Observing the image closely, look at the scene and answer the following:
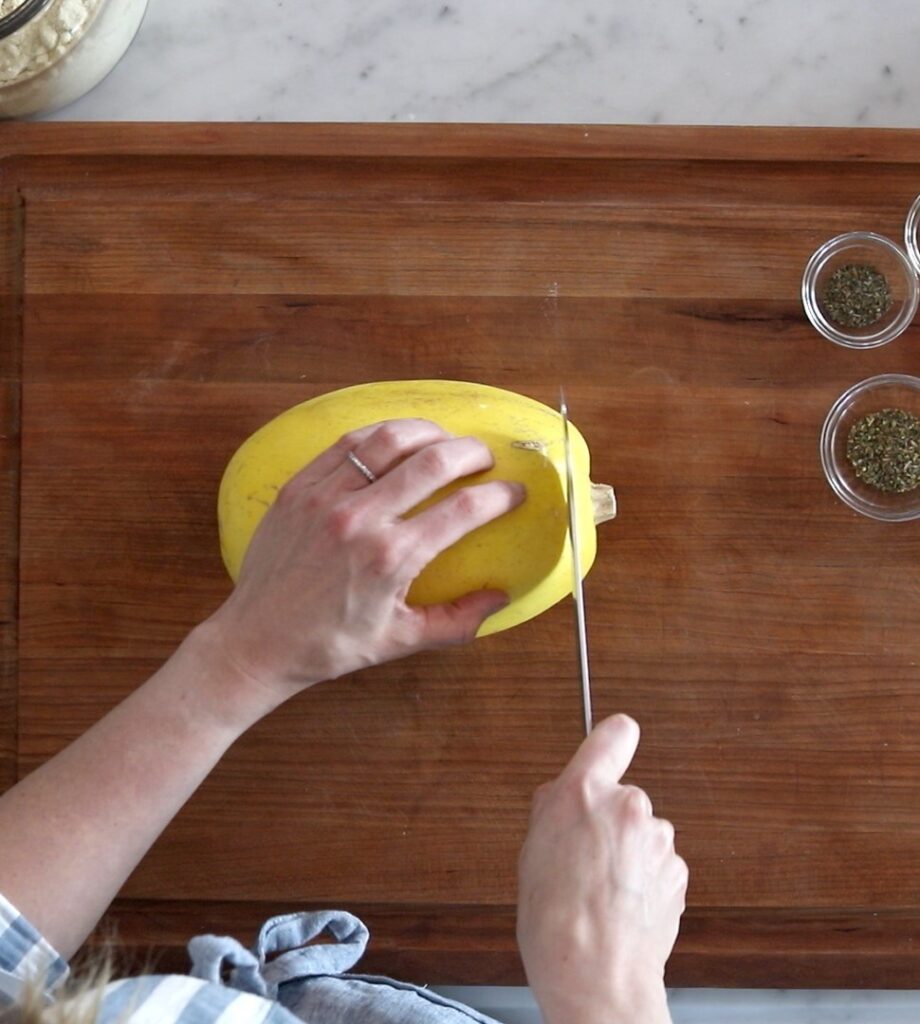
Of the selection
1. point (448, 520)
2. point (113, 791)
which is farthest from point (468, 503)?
point (113, 791)

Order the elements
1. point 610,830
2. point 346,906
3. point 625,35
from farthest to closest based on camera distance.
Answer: point 625,35 → point 346,906 → point 610,830

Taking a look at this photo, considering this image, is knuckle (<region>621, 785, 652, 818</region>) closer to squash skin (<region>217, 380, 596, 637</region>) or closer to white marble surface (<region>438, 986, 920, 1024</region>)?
squash skin (<region>217, 380, 596, 637</region>)

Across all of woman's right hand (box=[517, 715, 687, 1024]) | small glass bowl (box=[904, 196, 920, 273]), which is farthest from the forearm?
small glass bowl (box=[904, 196, 920, 273])

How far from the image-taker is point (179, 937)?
3.60 feet

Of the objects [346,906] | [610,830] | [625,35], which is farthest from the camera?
[625,35]

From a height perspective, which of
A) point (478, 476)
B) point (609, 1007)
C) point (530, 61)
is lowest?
point (609, 1007)

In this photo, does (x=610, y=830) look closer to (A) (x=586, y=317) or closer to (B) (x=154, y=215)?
(A) (x=586, y=317)

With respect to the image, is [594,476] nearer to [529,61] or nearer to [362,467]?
[362,467]

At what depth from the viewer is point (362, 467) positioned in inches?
36.4

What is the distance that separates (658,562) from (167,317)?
1.74 ft

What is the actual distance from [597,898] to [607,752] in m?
0.10

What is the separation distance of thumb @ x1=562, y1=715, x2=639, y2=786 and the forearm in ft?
0.92

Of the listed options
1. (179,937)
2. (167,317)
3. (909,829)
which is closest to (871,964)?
(909,829)

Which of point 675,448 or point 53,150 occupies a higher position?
point 53,150
